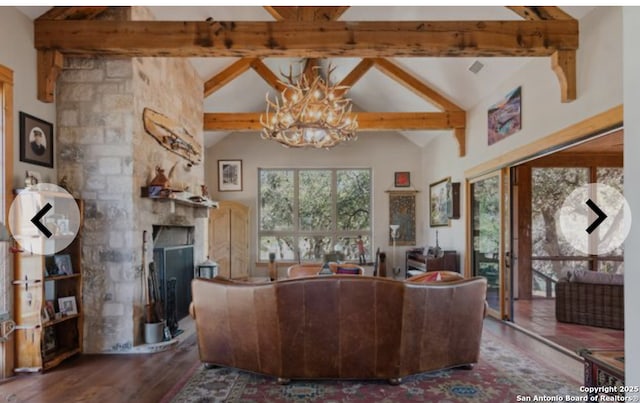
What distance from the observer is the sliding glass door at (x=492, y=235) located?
18.9 ft

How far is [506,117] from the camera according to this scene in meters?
5.68

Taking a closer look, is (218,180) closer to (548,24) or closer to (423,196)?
(423,196)

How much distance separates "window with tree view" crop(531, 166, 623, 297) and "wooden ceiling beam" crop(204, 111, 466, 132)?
2.04m

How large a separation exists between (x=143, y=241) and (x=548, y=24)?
4.55 m

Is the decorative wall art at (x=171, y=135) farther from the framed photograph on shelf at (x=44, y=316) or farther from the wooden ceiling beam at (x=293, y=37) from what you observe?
the framed photograph on shelf at (x=44, y=316)

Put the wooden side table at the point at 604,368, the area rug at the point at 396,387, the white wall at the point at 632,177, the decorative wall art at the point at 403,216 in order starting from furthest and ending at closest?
the decorative wall art at the point at 403,216, the area rug at the point at 396,387, the wooden side table at the point at 604,368, the white wall at the point at 632,177

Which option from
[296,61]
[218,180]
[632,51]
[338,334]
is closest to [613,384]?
[632,51]

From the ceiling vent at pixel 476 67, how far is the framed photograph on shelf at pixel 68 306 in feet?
18.1

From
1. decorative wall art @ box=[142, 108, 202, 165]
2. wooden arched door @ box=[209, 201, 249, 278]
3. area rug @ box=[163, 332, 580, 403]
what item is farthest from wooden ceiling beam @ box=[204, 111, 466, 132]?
area rug @ box=[163, 332, 580, 403]

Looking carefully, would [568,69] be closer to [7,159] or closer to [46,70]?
[46,70]

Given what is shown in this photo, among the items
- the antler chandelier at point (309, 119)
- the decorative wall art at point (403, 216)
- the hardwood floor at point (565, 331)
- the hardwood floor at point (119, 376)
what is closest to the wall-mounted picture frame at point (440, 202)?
the decorative wall art at point (403, 216)

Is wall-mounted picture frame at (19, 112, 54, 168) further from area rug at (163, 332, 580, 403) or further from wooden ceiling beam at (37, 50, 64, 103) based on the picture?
area rug at (163, 332, 580, 403)

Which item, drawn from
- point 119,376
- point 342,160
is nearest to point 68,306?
point 119,376

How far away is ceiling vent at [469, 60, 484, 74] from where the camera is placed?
5.79 m
